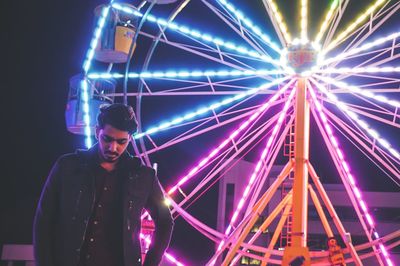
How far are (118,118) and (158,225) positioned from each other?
544 mm

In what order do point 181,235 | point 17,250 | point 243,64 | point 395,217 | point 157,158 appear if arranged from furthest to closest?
point 395,217 < point 181,235 < point 157,158 < point 17,250 < point 243,64

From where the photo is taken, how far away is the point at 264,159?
36.9 ft

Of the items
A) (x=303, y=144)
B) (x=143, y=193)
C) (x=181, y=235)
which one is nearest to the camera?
(x=143, y=193)

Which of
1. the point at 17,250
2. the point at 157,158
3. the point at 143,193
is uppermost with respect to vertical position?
the point at 143,193

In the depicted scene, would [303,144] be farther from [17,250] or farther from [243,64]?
[17,250]

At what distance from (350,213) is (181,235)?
1061 centimetres

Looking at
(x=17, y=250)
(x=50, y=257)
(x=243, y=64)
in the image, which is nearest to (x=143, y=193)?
(x=50, y=257)

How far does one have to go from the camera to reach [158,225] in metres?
2.76

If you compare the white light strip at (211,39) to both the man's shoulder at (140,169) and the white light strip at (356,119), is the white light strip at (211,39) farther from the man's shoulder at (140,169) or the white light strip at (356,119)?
the man's shoulder at (140,169)

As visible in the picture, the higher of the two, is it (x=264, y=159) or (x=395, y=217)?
(x=264, y=159)

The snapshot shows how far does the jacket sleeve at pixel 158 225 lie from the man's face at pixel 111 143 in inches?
9.1

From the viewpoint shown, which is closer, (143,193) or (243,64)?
(143,193)

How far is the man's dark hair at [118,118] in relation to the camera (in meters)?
2.75

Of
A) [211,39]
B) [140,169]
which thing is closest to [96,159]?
[140,169]
